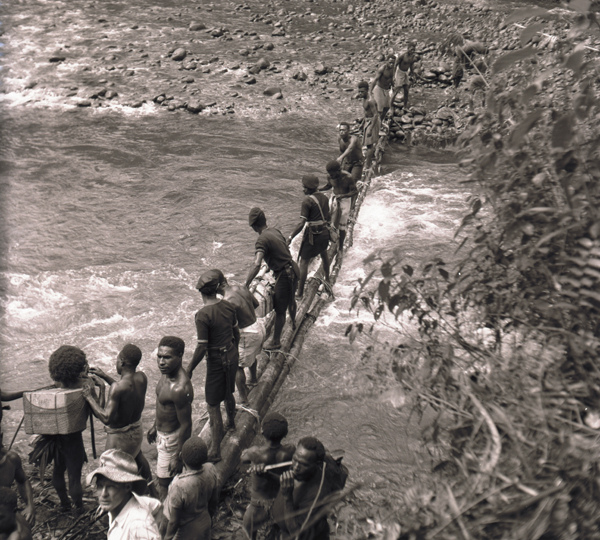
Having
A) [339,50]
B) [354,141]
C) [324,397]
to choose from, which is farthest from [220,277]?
[339,50]

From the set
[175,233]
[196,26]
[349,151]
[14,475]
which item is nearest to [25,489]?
[14,475]

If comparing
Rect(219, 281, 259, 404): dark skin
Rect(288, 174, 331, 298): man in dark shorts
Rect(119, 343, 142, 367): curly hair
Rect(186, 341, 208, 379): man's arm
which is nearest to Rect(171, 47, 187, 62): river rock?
Rect(288, 174, 331, 298): man in dark shorts

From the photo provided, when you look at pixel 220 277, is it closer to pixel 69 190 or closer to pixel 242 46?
pixel 69 190

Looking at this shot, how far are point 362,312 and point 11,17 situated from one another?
66.5 ft

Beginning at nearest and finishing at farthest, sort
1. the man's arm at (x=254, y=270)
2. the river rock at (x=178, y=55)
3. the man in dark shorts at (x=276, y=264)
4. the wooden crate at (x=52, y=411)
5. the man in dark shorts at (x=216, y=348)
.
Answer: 1. the wooden crate at (x=52, y=411)
2. the man in dark shorts at (x=216, y=348)
3. the man's arm at (x=254, y=270)
4. the man in dark shorts at (x=276, y=264)
5. the river rock at (x=178, y=55)

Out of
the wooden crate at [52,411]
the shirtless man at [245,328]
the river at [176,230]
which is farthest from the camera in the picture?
the river at [176,230]

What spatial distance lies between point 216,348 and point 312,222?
298cm

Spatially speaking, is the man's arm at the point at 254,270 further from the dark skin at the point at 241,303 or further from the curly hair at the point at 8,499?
the curly hair at the point at 8,499

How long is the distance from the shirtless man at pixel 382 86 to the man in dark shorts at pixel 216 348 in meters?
8.69

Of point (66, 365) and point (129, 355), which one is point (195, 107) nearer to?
point (129, 355)

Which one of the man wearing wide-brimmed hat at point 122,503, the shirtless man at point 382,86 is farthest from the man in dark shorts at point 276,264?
the shirtless man at point 382,86

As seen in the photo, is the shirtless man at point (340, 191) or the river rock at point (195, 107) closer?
the shirtless man at point (340, 191)

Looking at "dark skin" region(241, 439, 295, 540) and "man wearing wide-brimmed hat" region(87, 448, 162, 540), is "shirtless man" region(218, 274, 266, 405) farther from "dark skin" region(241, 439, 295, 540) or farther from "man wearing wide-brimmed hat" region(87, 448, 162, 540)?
"man wearing wide-brimmed hat" region(87, 448, 162, 540)

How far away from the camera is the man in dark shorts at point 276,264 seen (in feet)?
21.9
